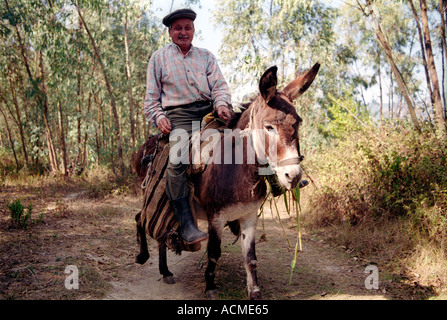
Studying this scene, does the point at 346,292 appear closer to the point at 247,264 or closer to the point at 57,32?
the point at 247,264

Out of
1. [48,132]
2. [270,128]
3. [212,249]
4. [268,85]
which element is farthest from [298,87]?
[48,132]

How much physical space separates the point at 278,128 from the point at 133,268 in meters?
3.22

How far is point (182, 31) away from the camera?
12.6ft

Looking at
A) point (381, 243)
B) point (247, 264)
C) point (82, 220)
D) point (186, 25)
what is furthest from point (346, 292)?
point (82, 220)

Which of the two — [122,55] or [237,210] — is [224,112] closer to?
[237,210]

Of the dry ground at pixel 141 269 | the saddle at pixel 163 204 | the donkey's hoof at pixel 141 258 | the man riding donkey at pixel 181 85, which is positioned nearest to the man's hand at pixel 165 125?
the man riding donkey at pixel 181 85

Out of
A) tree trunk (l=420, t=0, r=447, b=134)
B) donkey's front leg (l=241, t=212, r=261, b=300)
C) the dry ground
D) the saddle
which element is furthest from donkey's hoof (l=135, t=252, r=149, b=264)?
tree trunk (l=420, t=0, r=447, b=134)

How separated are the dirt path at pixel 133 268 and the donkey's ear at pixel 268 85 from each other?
2189 mm

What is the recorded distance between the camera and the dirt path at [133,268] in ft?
12.3

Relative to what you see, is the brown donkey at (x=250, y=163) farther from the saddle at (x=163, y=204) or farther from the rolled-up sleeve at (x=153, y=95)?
the rolled-up sleeve at (x=153, y=95)

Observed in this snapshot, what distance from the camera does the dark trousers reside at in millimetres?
3590

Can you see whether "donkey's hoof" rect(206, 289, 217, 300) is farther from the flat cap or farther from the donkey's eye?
the flat cap

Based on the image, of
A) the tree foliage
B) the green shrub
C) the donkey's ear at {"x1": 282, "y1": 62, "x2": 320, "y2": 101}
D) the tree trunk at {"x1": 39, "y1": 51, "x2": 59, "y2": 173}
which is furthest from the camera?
the tree trunk at {"x1": 39, "y1": 51, "x2": 59, "y2": 173}

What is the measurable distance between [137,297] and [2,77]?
14551mm
